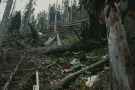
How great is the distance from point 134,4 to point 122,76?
1539 millimetres

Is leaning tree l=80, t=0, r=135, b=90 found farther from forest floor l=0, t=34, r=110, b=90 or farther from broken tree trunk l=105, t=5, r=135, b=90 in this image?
forest floor l=0, t=34, r=110, b=90

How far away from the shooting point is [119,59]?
370cm

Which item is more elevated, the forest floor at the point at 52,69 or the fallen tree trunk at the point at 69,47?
the fallen tree trunk at the point at 69,47

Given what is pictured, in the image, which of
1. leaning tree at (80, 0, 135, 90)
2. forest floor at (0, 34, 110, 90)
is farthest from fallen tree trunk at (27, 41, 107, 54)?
leaning tree at (80, 0, 135, 90)

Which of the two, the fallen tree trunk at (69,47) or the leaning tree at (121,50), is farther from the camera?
the fallen tree trunk at (69,47)

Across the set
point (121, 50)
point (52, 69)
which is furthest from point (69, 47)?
point (121, 50)

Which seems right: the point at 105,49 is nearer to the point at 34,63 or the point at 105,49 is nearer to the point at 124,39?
the point at 34,63

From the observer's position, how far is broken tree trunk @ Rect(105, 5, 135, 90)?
355 centimetres

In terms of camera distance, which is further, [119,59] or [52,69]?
[52,69]

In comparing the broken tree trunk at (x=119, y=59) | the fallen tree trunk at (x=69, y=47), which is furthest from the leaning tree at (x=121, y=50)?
the fallen tree trunk at (x=69, y=47)

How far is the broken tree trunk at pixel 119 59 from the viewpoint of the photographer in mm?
3547

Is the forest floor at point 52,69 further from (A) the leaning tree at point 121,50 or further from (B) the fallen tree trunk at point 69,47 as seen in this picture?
(A) the leaning tree at point 121,50

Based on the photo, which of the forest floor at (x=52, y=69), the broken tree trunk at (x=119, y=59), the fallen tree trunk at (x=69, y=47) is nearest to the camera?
the broken tree trunk at (x=119, y=59)

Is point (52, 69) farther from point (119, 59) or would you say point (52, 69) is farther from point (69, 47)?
point (119, 59)
